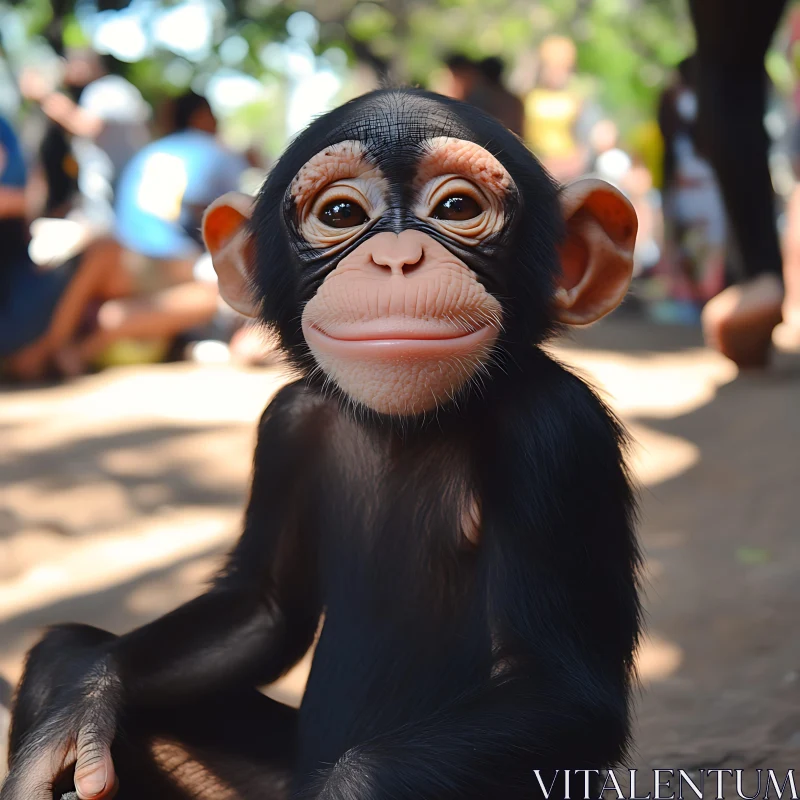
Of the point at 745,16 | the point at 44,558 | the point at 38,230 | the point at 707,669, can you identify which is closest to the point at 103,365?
the point at 38,230

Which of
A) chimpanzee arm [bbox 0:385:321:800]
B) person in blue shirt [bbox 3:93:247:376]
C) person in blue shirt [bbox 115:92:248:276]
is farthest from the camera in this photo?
person in blue shirt [bbox 115:92:248:276]

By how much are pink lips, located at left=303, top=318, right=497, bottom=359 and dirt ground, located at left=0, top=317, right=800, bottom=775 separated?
416 millimetres

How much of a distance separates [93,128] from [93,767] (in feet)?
22.8

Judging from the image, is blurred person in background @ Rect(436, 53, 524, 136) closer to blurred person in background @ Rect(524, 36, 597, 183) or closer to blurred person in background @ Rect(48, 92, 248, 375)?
blurred person in background @ Rect(48, 92, 248, 375)

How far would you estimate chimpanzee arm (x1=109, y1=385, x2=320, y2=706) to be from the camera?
1926 mm

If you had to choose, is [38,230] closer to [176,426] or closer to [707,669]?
[176,426]

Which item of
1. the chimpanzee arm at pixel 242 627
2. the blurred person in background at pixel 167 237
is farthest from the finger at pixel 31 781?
the blurred person in background at pixel 167 237

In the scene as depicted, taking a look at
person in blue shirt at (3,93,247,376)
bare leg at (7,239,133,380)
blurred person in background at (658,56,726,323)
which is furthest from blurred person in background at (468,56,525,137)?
bare leg at (7,239,133,380)

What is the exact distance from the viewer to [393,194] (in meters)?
1.71

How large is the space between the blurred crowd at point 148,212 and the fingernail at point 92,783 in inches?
148

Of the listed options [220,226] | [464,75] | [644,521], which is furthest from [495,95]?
[220,226]

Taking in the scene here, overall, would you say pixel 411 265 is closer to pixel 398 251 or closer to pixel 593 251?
pixel 398 251

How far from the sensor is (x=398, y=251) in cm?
158

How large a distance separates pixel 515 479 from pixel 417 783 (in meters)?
0.46
